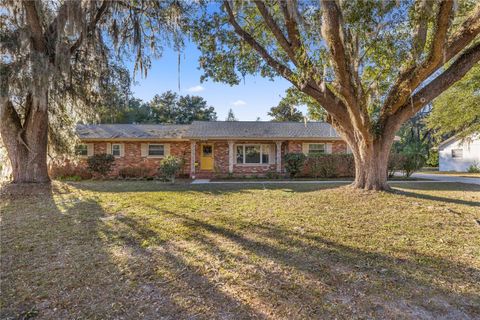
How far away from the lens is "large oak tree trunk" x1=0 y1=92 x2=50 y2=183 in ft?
30.0

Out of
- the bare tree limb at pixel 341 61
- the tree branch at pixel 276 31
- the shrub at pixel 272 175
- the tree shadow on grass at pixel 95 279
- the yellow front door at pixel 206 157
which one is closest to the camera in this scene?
the tree shadow on grass at pixel 95 279

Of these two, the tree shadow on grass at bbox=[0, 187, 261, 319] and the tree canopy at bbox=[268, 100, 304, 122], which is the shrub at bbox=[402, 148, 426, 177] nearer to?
the tree shadow on grass at bbox=[0, 187, 261, 319]

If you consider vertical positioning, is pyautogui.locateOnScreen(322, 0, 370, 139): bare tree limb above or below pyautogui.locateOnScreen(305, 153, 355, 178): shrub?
above

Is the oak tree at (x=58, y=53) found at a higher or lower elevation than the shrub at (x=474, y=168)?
higher

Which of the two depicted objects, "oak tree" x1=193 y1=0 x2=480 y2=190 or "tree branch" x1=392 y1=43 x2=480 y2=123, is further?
"tree branch" x1=392 y1=43 x2=480 y2=123

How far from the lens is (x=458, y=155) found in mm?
22375

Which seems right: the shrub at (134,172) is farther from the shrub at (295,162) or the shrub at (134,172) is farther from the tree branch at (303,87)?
the tree branch at (303,87)

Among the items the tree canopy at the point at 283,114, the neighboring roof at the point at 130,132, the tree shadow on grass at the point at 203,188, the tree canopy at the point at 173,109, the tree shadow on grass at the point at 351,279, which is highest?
the tree canopy at the point at 173,109

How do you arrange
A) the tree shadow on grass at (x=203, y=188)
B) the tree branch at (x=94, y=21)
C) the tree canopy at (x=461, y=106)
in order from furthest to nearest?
the tree canopy at (x=461, y=106), the tree shadow on grass at (x=203, y=188), the tree branch at (x=94, y=21)

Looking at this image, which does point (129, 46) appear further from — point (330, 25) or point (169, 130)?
point (169, 130)

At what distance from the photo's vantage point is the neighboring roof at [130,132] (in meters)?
15.8

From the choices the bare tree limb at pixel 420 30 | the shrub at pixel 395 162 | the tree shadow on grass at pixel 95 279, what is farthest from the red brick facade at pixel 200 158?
the tree shadow on grass at pixel 95 279

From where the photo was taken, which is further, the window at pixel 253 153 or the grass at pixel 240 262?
the window at pixel 253 153

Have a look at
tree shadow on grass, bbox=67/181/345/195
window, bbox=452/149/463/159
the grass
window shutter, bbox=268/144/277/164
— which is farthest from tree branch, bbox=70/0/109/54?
window, bbox=452/149/463/159
